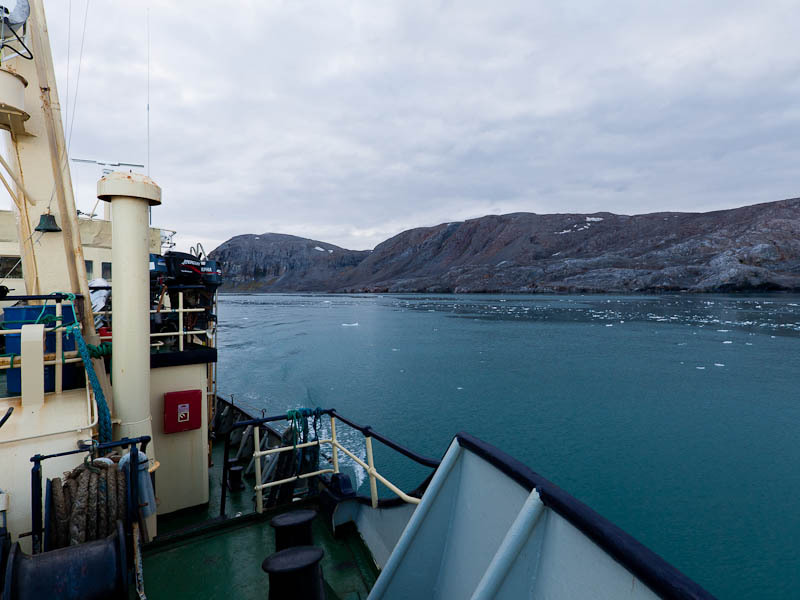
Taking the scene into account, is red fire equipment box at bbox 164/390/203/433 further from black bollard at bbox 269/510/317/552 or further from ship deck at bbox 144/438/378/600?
black bollard at bbox 269/510/317/552

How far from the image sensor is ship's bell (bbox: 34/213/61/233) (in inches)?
254

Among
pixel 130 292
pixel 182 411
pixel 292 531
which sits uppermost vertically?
pixel 130 292

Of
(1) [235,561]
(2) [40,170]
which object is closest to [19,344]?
(2) [40,170]

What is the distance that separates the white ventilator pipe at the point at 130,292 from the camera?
15.4 feet

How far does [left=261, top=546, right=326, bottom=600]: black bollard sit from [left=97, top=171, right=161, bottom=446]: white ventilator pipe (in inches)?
116

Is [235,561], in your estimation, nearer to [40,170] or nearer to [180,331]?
[180,331]

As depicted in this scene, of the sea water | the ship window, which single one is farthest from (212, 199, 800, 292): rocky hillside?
the ship window

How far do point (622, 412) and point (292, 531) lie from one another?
19.4m

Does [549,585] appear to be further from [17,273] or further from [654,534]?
[17,273]

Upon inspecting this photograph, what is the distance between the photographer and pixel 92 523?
141 inches

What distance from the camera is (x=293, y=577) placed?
2.92 metres

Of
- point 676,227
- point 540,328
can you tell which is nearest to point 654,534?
point 540,328

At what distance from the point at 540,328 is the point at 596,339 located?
10357 millimetres

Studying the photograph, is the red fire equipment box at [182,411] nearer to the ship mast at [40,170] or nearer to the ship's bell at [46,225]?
the ship mast at [40,170]
